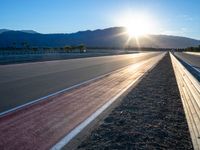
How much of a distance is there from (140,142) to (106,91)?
7711 millimetres

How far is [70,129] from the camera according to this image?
7402 mm

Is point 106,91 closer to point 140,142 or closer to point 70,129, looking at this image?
point 70,129

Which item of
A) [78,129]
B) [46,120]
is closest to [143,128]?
[78,129]

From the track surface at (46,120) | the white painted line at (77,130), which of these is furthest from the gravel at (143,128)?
the track surface at (46,120)

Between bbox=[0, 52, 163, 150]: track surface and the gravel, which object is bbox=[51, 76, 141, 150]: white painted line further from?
the gravel

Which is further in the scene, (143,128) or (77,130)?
(143,128)

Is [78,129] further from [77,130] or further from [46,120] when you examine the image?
[46,120]

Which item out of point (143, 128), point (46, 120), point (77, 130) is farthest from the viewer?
point (46, 120)

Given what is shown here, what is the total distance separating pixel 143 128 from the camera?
7586 millimetres

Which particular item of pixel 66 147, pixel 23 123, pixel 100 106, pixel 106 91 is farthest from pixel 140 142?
pixel 106 91

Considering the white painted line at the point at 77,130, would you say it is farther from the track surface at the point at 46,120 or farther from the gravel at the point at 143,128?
the gravel at the point at 143,128

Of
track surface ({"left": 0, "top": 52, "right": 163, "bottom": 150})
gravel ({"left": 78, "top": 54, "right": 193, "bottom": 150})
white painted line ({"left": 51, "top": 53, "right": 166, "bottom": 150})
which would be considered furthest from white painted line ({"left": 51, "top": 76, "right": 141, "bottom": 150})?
gravel ({"left": 78, "top": 54, "right": 193, "bottom": 150})

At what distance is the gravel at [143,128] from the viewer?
20.8 feet

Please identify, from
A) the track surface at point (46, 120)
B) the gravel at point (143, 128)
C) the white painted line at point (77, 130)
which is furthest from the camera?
the track surface at point (46, 120)
